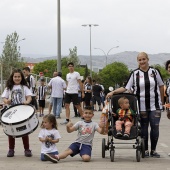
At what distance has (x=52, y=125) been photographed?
32.0 ft

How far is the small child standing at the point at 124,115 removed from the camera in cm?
956

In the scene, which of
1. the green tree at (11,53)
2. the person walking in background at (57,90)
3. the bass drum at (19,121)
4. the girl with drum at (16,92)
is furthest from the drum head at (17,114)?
the green tree at (11,53)

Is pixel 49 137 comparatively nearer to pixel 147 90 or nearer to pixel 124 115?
pixel 124 115

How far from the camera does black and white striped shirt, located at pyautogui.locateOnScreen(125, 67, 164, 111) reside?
9.94 metres

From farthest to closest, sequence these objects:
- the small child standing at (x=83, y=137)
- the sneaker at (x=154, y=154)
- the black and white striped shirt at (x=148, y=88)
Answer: the sneaker at (x=154, y=154)
the black and white striped shirt at (x=148, y=88)
the small child standing at (x=83, y=137)

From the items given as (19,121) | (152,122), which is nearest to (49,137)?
(19,121)

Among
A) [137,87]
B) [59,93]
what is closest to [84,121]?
[137,87]

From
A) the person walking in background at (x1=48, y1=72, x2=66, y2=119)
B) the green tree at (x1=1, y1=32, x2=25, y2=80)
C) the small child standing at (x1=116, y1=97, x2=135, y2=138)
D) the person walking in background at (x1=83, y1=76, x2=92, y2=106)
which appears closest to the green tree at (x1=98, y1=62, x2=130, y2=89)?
the green tree at (x1=1, y1=32, x2=25, y2=80)

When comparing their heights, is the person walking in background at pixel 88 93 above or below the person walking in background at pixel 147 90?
below

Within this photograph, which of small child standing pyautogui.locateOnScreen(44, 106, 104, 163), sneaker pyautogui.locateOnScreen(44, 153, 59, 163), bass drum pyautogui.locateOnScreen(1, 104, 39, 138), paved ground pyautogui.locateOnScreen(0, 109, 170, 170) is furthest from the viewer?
small child standing pyautogui.locateOnScreen(44, 106, 104, 163)

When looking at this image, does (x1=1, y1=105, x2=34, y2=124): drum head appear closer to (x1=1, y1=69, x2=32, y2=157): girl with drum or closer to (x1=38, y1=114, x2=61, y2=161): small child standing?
(x1=38, y1=114, x2=61, y2=161): small child standing

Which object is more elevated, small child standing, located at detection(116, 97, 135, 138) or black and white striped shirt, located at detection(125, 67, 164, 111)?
black and white striped shirt, located at detection(125, 67, 164, 111)

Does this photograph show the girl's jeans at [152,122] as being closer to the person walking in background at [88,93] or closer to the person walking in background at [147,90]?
the person walking in background at [147,90]

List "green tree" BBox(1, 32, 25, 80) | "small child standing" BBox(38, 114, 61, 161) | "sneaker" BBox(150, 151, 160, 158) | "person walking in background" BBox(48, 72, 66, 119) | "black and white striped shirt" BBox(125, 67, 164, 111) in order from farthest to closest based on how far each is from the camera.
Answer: "green tree" BBox(1, 32, 25, 80)
"person walking in background" BBox(48, 72, 66, 119)
"sneaker" BBox(150, 151, 160, 158)
"black and white striped shirt" BBox(125, 67, 164, 111)
"small child standing" BBox(38, 114, 61, 161)
